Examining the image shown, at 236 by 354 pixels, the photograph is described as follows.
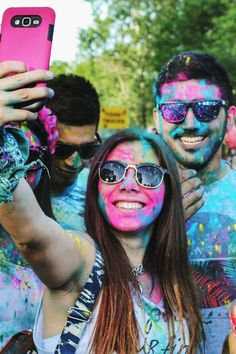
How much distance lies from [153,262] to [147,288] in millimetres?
149

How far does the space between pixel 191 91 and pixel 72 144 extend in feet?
2.15

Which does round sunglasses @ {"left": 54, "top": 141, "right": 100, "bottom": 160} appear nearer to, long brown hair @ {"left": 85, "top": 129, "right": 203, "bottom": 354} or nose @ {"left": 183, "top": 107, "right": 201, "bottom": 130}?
nose @ {"left": 183, "top": 107, "right": 201, "bottom": 130}

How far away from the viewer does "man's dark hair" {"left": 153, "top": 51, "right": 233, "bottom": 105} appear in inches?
124

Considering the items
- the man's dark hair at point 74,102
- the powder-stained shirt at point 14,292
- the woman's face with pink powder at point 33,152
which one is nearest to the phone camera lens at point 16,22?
the woman's face with pink powder at point 33,152

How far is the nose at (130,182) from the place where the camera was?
229 centimetres

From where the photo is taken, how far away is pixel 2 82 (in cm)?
135

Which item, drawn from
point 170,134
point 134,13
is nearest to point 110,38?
point 134,13

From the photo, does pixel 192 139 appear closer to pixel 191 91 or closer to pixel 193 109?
pixel 193 109

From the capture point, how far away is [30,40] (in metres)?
1.60

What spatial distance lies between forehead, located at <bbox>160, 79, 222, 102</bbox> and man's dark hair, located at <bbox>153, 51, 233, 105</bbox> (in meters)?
0.02

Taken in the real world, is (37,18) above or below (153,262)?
above

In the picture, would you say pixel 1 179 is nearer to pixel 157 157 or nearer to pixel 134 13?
pixel 157 157

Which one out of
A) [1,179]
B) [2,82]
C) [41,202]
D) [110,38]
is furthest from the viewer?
[110,38]

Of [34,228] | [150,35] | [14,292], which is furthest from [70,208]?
[150,35]
